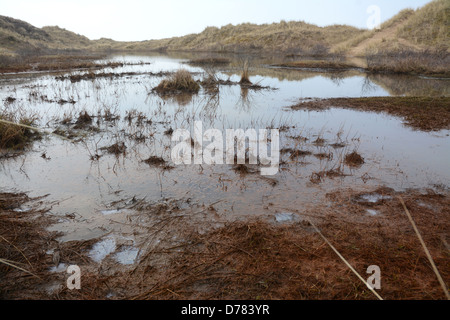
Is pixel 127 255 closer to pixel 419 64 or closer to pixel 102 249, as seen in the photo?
pixel 102 249

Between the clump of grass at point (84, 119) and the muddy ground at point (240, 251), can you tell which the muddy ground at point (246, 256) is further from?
the clump of grass at point (84, 119)

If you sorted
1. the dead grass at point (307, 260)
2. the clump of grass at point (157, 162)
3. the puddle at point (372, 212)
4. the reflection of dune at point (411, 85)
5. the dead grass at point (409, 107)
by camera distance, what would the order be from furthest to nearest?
1. the reflection of dune at point (411, 85)
2. the dead grass at point (409, 107)
3. the clump of grass at point (157, 162)
4. the puddle at point (372, 212)
5. the dead grass at point (307, 260)

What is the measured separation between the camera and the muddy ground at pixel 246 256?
2699mm

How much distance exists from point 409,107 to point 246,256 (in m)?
10.2

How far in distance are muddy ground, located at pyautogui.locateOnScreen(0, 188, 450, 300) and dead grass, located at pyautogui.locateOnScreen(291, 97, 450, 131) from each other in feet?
18.2

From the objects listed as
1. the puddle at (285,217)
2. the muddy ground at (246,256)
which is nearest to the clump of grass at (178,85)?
the muddy ground at (246,256)

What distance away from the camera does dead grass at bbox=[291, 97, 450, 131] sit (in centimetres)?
871

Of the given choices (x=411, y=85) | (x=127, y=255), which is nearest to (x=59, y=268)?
(x=127, y=255)

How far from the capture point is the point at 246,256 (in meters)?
3.19

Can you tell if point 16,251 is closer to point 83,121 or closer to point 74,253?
point 74,253

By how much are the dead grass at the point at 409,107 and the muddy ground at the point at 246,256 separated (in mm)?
5534

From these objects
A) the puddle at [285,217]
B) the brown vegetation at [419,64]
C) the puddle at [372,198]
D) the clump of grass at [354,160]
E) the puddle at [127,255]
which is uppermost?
the brown vegetation at [419,64]

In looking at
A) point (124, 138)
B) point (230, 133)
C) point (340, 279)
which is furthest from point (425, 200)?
point (124, 138)
